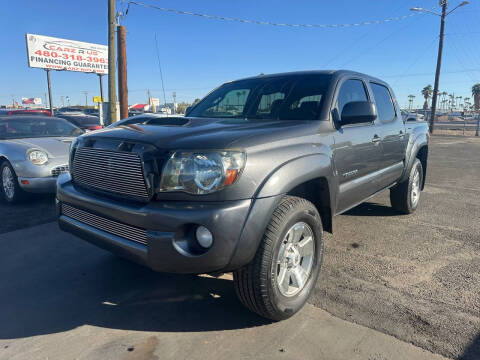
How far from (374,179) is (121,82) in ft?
30.3

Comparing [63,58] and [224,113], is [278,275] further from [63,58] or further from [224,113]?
[63,58]

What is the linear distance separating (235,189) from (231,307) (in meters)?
1.07

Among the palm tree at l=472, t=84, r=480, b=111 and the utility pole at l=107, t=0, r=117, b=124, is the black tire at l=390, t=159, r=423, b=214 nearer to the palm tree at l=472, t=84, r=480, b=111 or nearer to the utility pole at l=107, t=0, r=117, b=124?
the utility pole at l=107, t=0, r=117, b=124

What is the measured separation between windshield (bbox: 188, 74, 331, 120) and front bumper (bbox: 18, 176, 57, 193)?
266 centimetres

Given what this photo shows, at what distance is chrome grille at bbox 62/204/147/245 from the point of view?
2.31 meters

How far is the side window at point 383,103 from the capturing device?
4305 millimetres

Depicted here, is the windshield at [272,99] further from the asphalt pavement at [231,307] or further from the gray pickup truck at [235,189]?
the asphalt pavement at [231,307]

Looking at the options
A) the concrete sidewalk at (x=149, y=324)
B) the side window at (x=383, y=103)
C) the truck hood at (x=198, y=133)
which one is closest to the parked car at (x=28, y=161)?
the concrete sidewalk at (x=149, y=324)

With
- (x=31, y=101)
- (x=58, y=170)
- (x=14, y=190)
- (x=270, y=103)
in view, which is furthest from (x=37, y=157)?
(x=31, y=101)

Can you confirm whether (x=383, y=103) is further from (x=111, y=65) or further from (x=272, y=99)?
(x=111, y=65)

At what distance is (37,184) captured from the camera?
5.42m

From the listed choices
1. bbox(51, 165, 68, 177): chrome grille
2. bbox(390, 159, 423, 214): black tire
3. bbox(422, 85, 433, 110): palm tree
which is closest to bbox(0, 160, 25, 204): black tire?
bbox(51, 165, 68, 177): chrome grille

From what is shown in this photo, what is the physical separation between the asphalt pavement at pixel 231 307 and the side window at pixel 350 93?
5.04 ft

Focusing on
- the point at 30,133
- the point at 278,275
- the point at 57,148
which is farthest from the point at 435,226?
the point at 30,133
